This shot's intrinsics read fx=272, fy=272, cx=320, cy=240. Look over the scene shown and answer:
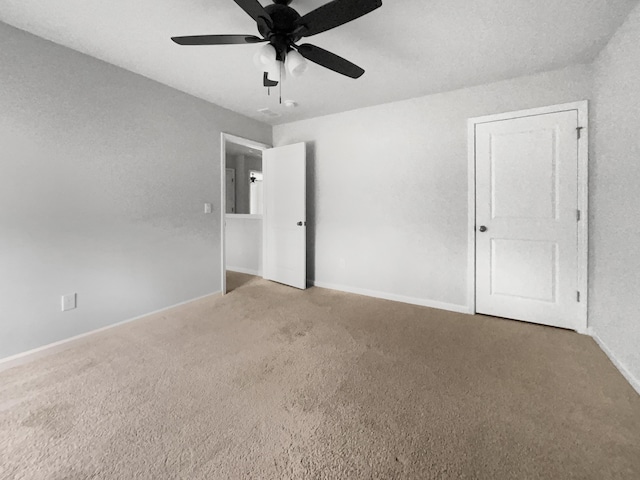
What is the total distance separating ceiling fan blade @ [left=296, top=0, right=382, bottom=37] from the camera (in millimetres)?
1291

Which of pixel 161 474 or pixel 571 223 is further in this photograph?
pixel 571 223

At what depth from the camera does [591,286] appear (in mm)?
2361

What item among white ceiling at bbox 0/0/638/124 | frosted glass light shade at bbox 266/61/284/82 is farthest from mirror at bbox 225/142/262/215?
frosted glass light shade at bbox 266/61/284/82

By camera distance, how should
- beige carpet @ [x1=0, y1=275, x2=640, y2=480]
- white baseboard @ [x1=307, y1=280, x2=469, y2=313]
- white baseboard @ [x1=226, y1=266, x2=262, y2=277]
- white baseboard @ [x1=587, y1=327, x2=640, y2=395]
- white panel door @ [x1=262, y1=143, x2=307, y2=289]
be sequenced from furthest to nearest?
white baseboard @ [x1=226, y1=266, x2=262, y2=277]
white panel door @ [x1=262, y1=143, x2=307, y2=289]
white baseboard @ [x1=307, y1=280, x2=469, y2=313]
white baseboard @ [x1=587, y1=327, x2=640, y2=395]
beige carpet @ [x1=0, y1=275, x2=640, y2=480]

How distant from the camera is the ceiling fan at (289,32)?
135 centimetres

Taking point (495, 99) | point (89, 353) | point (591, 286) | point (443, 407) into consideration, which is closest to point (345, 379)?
point (443, 407)

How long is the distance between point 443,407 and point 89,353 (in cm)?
252

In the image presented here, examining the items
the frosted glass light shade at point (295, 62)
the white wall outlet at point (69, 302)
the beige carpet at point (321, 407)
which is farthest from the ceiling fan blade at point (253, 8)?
the white wall outlet at point (69, 302)

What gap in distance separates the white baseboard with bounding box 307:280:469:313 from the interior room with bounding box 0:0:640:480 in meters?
0.04

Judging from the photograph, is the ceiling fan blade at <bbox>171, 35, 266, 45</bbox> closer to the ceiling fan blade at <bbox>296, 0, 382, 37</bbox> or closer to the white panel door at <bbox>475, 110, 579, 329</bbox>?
the ceiling fan blade at <bbox>296, 0, 382, 37</bbox>

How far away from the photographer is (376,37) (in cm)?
203

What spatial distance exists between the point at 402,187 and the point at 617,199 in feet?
5.77

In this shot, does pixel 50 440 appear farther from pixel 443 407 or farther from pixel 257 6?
pixel 257 6

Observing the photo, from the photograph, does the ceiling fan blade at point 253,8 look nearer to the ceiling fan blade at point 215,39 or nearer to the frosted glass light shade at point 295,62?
the ceiling fan blade at point 215,39
